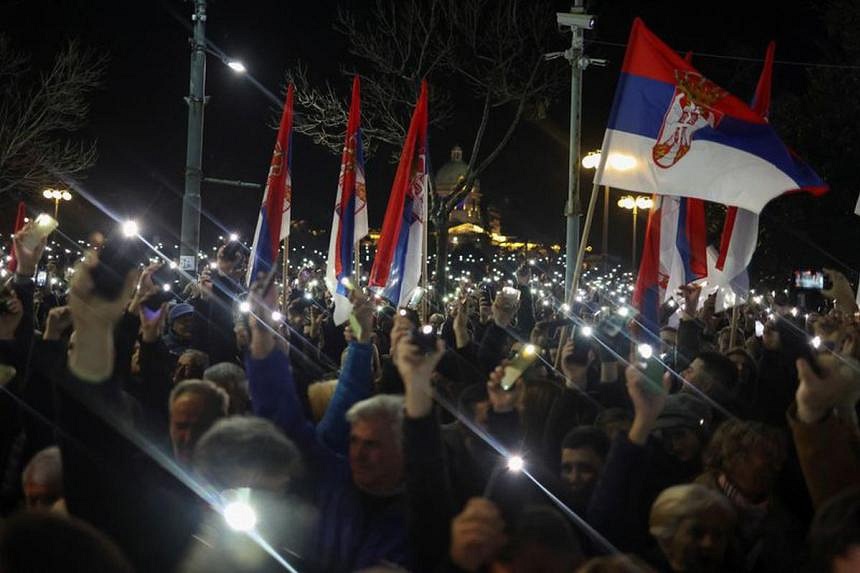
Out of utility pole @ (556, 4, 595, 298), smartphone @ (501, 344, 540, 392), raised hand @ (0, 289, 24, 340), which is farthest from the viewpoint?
utility pole @ (556, 4, 595, 298)

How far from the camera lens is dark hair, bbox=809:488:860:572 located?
2424 mm

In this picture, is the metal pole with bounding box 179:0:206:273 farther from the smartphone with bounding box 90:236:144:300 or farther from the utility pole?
the smartphone with bounding box 90:236:144:300

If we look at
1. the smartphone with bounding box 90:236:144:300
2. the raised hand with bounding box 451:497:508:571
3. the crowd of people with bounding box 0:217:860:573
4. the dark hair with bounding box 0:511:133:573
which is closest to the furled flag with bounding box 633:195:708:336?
the crowd of people with bounding box 0:217:860:573

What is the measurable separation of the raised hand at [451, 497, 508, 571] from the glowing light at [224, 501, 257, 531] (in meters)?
0.66

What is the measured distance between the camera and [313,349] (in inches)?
337

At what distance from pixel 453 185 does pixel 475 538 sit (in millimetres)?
82736

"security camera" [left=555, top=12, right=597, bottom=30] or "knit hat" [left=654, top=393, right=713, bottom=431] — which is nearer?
"knit hat" [left=654, top=393, right=713, bottom=431]

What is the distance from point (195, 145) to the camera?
12.3 metres

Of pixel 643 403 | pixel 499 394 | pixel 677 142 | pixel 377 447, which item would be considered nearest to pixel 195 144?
pixel 677 142

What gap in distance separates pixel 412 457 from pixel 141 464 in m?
1.17

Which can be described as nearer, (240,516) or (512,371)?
(240,516)

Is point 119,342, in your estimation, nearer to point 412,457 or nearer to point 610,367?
point 412,457

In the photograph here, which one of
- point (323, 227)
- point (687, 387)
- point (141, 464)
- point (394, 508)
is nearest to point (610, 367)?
point (687, 387)

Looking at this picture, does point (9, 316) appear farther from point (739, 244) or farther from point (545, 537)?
point (739, 244)
